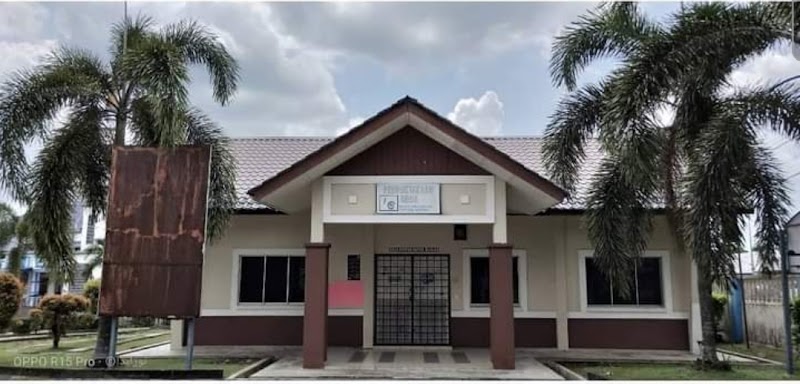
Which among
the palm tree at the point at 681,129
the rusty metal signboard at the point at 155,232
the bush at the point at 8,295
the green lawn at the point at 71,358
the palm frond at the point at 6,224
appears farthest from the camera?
the palm frond at the point at 6,224

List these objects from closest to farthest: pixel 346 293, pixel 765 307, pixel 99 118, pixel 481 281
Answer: pixel 99 118
pixel 346 293
pixel 481 281
pixel 765 307

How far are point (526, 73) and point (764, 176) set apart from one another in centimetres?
630

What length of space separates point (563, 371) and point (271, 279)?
7121 millimetres

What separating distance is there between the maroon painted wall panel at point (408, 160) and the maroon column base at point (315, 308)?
1.58 metres

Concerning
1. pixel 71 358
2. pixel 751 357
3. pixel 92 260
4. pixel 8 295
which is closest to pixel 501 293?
pixel 751 357

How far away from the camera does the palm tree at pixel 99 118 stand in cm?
1120

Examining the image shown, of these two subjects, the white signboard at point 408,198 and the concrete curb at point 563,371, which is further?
the white signboard at point 408,198

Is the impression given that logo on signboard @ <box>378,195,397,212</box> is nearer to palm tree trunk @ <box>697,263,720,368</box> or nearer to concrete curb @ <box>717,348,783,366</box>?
palm tree trunk @ <box>697,263,720,368</box>

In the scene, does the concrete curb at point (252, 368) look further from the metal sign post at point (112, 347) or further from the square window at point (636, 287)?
the square window at point (636, 287)

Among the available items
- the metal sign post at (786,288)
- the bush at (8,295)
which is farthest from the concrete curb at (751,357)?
the bush at (8,295)

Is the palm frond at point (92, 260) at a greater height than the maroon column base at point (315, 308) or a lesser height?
greater

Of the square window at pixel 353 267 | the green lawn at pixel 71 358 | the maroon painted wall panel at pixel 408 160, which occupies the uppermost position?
the maroon painted wall panel at pixel 408 160

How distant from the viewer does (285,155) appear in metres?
17.8

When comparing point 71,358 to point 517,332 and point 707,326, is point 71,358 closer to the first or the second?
point 517,332
